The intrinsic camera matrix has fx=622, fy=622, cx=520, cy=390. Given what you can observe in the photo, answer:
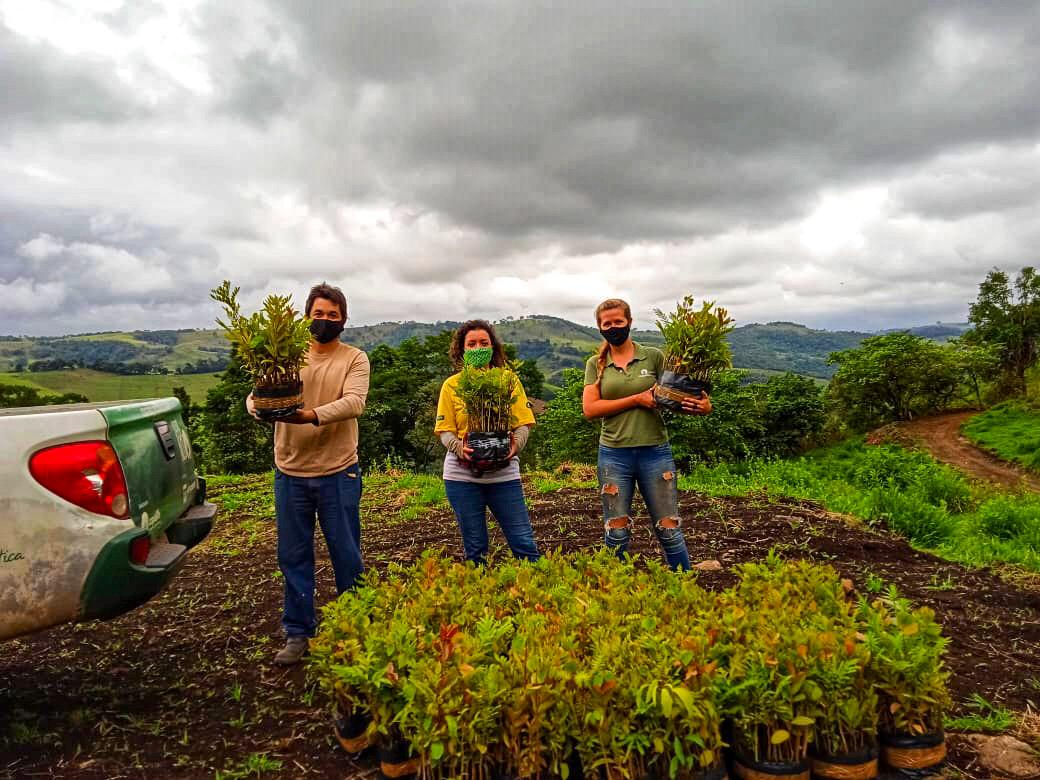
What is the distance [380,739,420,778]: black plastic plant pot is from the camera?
2.62 metres

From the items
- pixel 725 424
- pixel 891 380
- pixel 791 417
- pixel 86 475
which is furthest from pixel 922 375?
pixel 86 475

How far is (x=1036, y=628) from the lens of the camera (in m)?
4.51

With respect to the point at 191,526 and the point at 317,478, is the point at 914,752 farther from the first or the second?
the point at 191,526

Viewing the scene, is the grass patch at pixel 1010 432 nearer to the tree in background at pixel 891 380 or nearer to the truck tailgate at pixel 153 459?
the tree in background at pixel 891 380

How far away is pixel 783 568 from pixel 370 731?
7.38ft

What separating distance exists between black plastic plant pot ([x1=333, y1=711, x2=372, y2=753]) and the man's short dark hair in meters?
2.49

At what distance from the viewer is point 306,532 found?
415cm

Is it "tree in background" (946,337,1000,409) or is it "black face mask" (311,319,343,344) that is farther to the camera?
"tree in background" (946,337,1000,409)

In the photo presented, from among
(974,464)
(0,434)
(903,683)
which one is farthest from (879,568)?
(974,464)

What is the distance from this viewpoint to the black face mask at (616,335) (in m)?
4.66

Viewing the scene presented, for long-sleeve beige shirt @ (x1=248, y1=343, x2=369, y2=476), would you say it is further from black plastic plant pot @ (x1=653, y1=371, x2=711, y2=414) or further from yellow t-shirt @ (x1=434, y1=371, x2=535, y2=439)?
black plastic plant pot @ (x1=653, y1=371, x2=711, y2=414)

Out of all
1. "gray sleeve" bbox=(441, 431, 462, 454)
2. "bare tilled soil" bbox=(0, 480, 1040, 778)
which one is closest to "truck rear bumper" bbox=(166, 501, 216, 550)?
"bare tilled soil" bbox=(0, 480, 1040, 778)

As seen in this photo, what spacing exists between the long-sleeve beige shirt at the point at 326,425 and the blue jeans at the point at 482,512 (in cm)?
80

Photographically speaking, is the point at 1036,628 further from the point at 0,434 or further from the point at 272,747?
the point at 0,434
